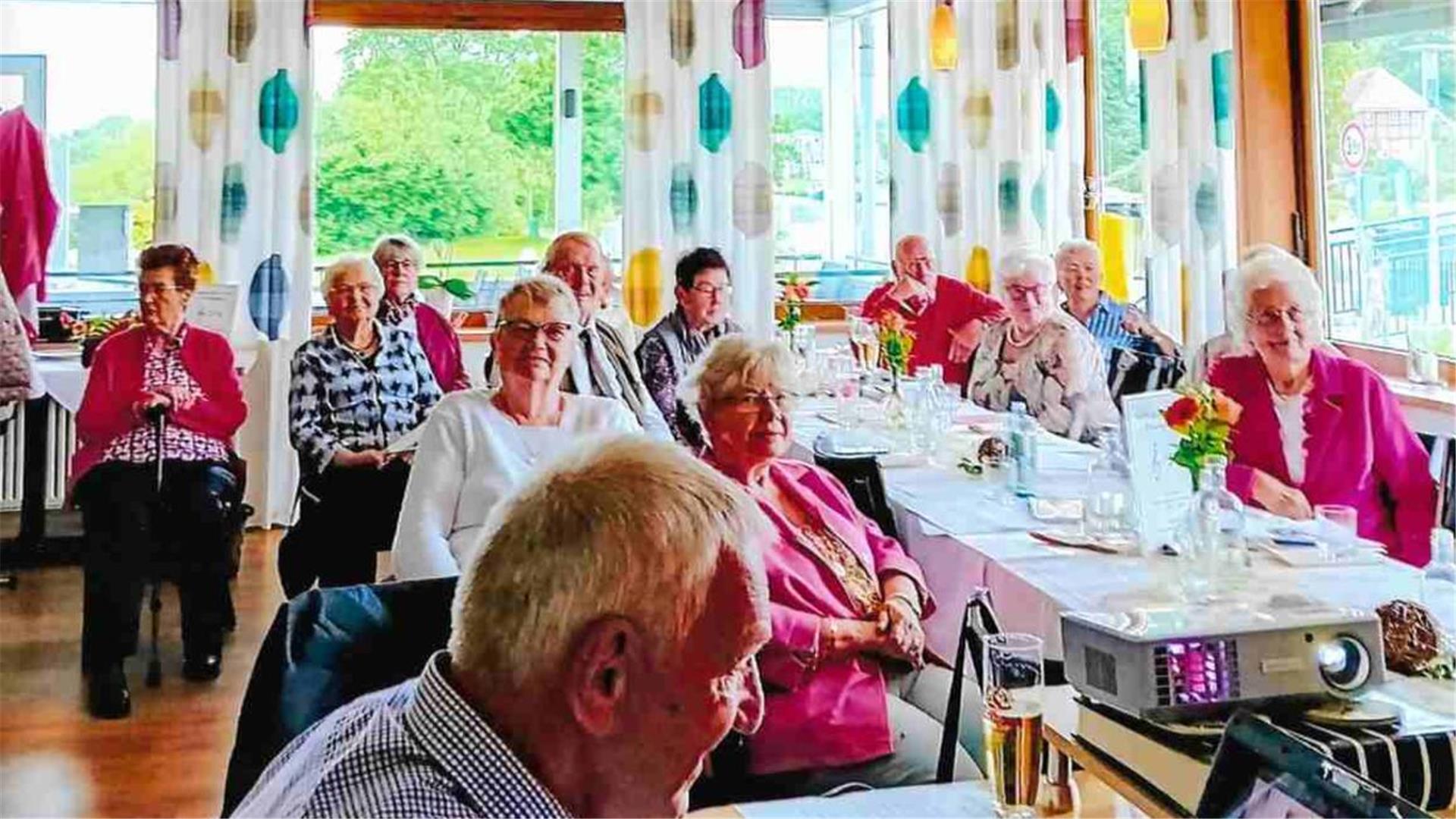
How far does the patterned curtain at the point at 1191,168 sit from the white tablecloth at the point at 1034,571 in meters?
2.57

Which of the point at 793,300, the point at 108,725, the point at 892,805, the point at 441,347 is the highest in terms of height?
the point at 793,300

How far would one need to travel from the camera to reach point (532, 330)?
304cm

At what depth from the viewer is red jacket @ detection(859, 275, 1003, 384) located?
18.4 ft

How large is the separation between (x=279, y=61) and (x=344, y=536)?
2926mm

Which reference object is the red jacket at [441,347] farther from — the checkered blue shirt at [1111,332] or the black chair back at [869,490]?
the black chair back at [869,490]

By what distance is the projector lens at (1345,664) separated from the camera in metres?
1.29

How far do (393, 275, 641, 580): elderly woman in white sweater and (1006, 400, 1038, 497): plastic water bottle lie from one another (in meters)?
0.89

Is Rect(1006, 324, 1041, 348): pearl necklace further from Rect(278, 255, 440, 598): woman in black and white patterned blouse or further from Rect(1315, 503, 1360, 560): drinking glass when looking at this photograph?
Rect(278, 255, 440, 598): woman in black and white patterned blouse

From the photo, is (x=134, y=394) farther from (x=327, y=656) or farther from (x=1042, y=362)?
(x=327, y=656)

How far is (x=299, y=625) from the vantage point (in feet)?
5.36

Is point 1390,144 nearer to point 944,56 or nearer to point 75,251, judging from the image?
point 944,56

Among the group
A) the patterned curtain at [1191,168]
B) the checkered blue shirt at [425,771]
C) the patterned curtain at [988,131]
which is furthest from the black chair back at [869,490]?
the patterned curtain at [988,131]

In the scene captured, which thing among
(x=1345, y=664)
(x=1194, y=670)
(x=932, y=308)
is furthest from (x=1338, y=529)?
(x=932, y=308)

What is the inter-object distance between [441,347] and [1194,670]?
409 centimetres
